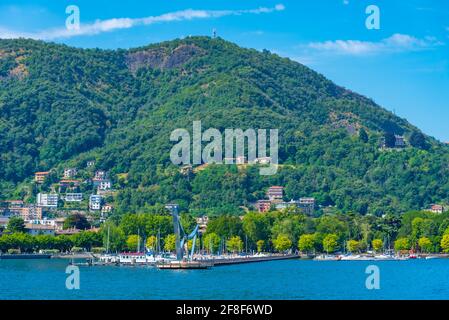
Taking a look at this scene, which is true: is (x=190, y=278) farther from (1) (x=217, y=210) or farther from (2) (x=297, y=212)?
(1) (x=217, y=210)

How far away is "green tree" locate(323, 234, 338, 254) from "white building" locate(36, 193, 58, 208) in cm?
6714

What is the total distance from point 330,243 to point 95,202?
6051cm

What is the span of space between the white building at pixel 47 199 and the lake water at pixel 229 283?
88.6 m

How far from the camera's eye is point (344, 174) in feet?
638

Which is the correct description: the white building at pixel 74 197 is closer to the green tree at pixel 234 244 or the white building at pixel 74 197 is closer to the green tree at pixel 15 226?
the green tree at pixel 15 226

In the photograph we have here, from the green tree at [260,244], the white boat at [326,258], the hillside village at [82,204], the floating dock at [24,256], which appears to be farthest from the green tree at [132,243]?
the hillside village at [82,204]

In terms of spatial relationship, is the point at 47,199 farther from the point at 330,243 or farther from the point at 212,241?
the point at 330,243

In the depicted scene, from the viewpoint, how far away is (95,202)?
18738 centimetres

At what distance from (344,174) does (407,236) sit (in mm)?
53599

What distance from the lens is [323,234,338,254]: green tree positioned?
136625mm

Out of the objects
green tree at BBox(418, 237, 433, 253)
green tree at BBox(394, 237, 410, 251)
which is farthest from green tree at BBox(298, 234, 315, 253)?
green tree at BBox(418, 237, 433, 253)

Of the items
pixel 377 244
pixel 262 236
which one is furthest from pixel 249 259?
pixel 377 244

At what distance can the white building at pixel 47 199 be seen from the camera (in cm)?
19200
